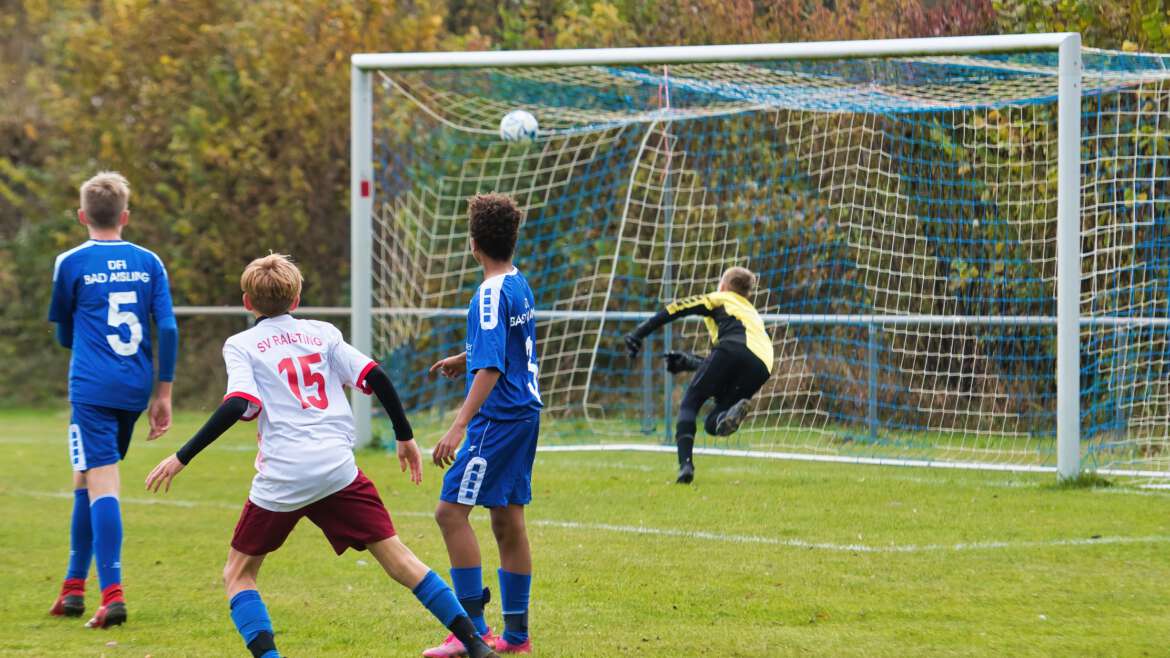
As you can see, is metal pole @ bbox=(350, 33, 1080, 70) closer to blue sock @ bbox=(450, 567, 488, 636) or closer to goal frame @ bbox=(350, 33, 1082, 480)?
goal frame @ bbox=(350, 33, 1082, 480)

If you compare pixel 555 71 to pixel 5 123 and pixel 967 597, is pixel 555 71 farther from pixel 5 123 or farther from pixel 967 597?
pixel 5 123

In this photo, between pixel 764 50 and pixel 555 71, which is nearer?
pixel 764 50

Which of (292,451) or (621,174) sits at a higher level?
(621,174)

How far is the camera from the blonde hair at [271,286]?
17.2ft

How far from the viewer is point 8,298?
66.4ft

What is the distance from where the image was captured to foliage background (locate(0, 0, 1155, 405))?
1861cm

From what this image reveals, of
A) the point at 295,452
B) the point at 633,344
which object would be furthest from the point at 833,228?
the point at 295,452

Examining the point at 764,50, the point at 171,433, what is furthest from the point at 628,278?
the point at 171,433

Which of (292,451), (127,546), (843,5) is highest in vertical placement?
(843,5)

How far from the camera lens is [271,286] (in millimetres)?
5230

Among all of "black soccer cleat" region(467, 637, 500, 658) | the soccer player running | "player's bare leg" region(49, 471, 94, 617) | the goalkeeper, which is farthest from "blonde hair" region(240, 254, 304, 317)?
the goalkeeper

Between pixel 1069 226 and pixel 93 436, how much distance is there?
6.46 meters

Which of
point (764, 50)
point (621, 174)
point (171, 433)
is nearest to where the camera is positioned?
point (764, 50)

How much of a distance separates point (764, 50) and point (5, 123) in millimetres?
14062
